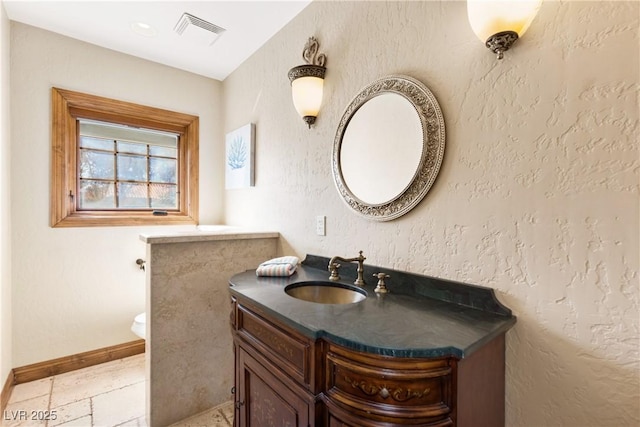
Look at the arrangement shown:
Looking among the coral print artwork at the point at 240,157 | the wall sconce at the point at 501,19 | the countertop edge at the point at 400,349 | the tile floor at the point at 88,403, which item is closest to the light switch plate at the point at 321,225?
the countertop edge at the point at 400,349

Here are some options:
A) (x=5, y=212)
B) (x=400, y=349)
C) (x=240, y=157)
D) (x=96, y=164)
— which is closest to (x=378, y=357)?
(x=400, y=349)

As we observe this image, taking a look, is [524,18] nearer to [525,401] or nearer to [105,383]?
[525,401]

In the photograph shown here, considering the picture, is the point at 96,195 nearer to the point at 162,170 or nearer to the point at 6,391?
the point at 162,170

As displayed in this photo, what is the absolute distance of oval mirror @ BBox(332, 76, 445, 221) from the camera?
122 cm

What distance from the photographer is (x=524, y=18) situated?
92 cm

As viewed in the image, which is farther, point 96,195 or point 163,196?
point 163,196

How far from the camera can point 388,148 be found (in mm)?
1373

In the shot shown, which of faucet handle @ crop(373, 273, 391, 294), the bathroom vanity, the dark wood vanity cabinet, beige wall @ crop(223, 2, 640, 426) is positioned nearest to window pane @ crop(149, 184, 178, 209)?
the bathroom vanity

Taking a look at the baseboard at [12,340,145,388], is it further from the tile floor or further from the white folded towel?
the white folded towel

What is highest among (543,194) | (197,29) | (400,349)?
(197,29)

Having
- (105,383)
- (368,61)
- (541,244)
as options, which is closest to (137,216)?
(105,383)

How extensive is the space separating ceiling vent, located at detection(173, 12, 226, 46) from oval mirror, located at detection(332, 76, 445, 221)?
1300 mm

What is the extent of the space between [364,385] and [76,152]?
2.76m

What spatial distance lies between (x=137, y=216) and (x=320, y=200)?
1.81 metres
